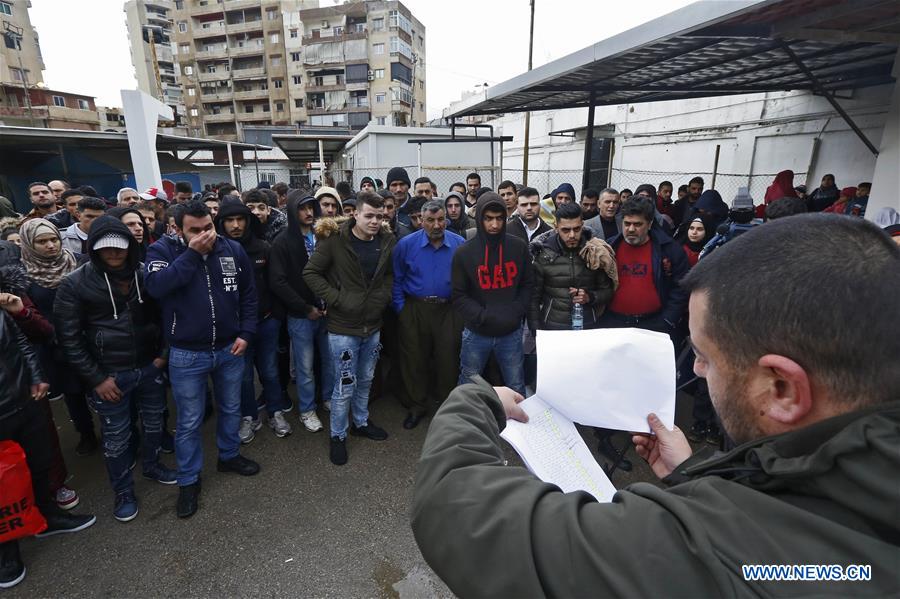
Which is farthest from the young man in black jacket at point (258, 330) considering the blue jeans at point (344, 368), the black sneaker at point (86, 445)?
the black sneaker at point (86, 445)

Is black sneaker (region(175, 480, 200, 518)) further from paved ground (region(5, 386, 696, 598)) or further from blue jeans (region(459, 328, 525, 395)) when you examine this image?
Result: blue jeans (region(459, 328, 525, 395))

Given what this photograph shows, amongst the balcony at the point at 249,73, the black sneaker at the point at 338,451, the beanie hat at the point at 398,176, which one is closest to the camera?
the black sneaker at the point at 338,451

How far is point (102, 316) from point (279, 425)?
5.31 ft

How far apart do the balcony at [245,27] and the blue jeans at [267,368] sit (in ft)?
184

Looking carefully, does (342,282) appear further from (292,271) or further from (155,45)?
(155,45)

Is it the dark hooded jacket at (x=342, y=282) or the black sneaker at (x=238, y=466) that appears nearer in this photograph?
the black sneaker at (x=238, y=466)

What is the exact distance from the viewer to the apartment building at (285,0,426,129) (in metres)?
44.6

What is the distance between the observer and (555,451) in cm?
125

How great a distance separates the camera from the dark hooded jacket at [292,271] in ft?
12.0

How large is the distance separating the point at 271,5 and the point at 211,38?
7943 millimetres

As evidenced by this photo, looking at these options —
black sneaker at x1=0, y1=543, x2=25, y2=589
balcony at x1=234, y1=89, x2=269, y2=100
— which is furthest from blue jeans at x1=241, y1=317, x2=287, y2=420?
balcony at x1=234, y1=89, x2=269, y2=100

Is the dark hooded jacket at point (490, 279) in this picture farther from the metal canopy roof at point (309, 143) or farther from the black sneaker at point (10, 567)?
the metal canopy roof at point (309, 143)

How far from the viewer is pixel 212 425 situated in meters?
3.96

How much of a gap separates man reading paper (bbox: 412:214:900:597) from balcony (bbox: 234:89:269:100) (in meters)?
56.9
